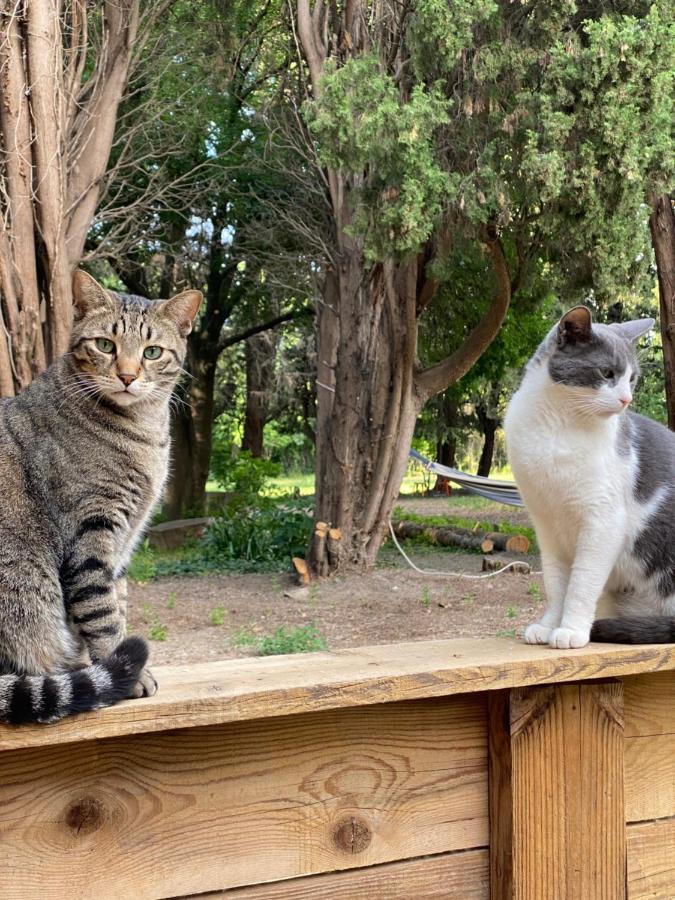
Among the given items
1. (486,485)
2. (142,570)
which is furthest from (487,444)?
(142,570)

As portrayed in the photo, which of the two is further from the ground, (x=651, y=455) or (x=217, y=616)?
(x=651, y=455)

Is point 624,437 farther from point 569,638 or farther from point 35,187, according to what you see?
point 35,187

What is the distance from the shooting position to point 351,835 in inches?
44.7

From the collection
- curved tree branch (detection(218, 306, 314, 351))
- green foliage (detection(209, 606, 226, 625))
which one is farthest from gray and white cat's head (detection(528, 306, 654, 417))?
curved tree branch (detection(218, 306, 314, 351))

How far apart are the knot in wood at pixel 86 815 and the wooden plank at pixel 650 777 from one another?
0.77 m

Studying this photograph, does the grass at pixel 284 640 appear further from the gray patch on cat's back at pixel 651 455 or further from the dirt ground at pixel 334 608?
the gray patch on cat's back at pixel 651 455

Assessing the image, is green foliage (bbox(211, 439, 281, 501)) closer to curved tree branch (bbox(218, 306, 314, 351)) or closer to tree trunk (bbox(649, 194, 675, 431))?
curved tree branch (bbox(218, 306, 314, 351))

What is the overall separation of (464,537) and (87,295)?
7.90 m

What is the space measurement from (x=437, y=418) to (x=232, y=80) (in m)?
8.28

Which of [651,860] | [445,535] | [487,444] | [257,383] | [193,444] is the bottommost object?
[487,444]

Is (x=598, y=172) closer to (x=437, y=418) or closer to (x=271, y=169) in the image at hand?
(x=271, y=169)

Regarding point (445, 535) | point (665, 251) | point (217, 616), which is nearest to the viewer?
point (217, 616)

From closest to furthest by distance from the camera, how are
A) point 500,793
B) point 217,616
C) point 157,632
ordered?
point 500,793 → point 157,632 → point 217,616

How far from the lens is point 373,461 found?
7418 millimetres
